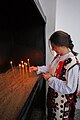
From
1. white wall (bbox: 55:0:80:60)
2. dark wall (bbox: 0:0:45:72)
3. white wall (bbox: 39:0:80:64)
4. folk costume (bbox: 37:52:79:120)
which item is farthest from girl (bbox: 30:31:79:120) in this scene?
white wall (bbox: 55:0:80:60)

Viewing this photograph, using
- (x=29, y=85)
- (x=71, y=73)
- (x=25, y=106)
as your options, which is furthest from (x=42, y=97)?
(x=25, y=106)

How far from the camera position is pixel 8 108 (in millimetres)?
817

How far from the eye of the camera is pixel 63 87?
1136 millimetres

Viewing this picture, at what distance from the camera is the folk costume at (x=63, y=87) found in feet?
3.67

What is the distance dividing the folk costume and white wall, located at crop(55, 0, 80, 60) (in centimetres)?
86

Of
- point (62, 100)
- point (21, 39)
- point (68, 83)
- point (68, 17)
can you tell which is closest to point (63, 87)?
point (68, 83)

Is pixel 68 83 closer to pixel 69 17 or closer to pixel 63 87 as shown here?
pixel 63 87

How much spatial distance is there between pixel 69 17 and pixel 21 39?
28.6 inches

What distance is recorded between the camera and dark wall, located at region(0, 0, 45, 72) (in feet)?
4.90

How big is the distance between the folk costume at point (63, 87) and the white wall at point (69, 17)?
86 centimetres

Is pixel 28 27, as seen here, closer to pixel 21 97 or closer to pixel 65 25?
pixel 65 25

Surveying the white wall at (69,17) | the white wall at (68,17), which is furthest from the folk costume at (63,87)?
the white wall at (69,17)

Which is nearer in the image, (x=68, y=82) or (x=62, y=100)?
(x=68, y=82)

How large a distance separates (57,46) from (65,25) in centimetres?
97
